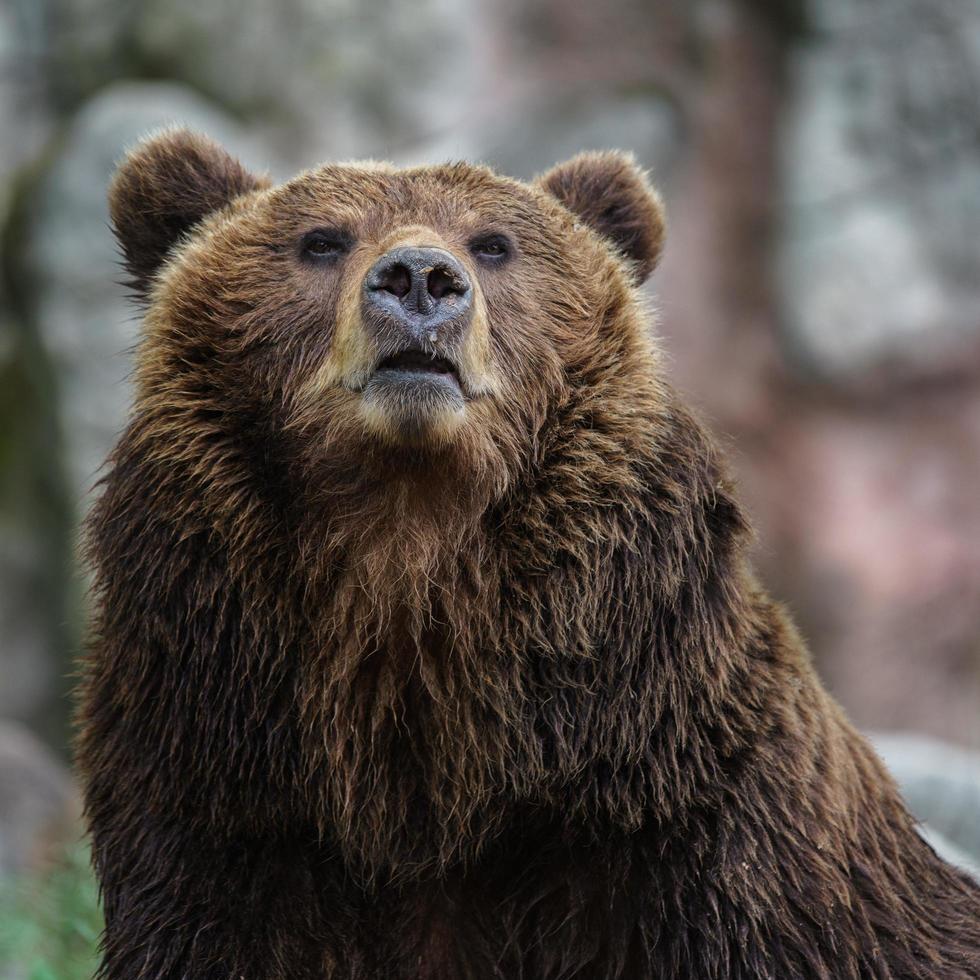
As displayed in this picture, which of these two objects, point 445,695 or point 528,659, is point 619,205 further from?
point 445,695

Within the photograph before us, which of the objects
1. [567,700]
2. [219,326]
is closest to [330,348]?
[219,326]

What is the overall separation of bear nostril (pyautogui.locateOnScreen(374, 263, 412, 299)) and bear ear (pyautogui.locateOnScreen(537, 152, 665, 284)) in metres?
1.34

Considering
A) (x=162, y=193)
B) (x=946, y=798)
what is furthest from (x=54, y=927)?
(x=946, y=798)

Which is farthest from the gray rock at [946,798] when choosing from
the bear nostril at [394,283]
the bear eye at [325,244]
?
the bear nostril at [394,283]

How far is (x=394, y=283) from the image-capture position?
13.2 feet

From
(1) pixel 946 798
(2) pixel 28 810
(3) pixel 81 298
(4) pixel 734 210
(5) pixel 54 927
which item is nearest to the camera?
(5) pixel 54 927

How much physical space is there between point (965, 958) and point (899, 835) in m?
0.39

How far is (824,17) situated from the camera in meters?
11.4

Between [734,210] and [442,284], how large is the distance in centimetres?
821

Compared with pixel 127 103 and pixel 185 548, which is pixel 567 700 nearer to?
pixel 185 548

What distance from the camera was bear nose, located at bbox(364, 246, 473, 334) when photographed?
3.97 m

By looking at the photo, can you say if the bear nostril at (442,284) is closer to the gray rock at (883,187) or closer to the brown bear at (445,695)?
the brown bear at (445,695)

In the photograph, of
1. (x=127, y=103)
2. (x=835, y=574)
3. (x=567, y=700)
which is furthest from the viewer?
(x=835, y=574)

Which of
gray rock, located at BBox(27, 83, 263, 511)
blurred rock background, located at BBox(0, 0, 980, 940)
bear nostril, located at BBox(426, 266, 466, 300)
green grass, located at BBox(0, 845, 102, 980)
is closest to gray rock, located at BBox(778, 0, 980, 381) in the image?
blurred rock background, located at BBox(0, 0, 980, 940)
